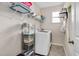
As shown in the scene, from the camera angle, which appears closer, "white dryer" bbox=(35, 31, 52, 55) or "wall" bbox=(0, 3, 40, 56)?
"wall" bbox=(0, 3, 40, 56)

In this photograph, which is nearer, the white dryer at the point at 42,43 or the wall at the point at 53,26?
the white dryer at the point at 42,43

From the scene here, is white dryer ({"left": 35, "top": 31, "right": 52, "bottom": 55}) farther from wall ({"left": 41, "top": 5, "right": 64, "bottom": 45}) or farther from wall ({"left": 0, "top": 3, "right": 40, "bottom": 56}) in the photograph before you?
wall ({"left": 41, "top": 5, "right": 64, "bottom": 45})

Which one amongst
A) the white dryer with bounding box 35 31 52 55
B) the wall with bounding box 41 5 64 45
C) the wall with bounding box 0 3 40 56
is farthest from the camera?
the wall with bounding box 41 5 64 45

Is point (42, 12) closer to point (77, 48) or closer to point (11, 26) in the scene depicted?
point (11, 26)

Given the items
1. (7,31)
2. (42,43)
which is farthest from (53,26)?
(7,31)

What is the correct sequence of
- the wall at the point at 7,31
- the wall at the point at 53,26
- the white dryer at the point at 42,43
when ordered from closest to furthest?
1. the wall at the point at 7,31
2. the white dryer at the point at 42,43
3. the wall at the point at 53,26

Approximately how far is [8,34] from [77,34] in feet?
4.42

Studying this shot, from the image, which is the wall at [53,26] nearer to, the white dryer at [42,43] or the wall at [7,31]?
the white dryer at [42,43]

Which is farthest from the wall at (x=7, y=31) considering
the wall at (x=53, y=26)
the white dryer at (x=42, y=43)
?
the wall at (x=53, y=26)

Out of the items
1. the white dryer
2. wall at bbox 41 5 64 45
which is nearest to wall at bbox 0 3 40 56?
the white dryer

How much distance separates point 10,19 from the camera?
182 centimetres

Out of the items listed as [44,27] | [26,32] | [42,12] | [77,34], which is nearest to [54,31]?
[44,27]

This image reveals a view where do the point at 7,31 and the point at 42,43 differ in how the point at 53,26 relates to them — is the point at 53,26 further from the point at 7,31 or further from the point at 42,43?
the point at 7,31

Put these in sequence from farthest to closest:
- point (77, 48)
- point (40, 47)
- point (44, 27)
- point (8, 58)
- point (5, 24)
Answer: point (44, 27) < point (40, 47) < point (5, 24) < point (77, 48) < point (8, 58)
